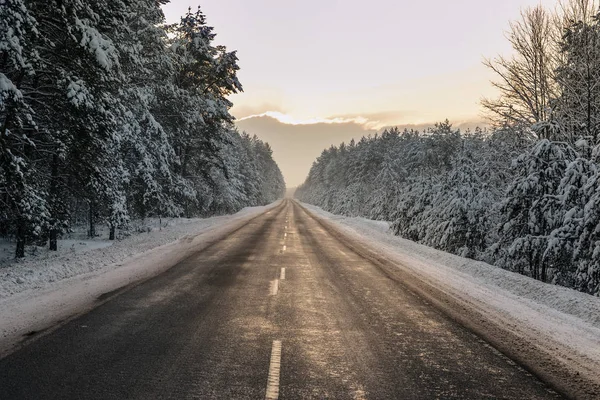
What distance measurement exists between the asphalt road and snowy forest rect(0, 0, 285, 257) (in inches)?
221

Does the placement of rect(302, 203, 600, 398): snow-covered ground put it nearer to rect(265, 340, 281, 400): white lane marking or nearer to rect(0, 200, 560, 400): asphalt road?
rect(0, 200, 560, 400): asphalt road

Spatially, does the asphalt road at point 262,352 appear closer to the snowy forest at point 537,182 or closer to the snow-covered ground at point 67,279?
the snow-covered ground at point 67,279

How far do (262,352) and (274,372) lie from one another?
60cm

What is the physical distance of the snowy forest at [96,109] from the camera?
962 centimetres

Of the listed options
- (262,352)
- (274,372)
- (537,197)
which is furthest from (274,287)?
(537,197)

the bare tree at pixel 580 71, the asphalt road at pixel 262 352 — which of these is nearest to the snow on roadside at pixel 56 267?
the asphalt road at pixel 262 352

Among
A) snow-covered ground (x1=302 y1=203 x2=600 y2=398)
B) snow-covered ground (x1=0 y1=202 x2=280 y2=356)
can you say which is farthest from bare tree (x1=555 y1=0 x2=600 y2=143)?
snow-covered ground (x1=0 y1=202 x2=280 y2=356)

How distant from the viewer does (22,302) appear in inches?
272

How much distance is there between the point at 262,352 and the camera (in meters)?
4.82

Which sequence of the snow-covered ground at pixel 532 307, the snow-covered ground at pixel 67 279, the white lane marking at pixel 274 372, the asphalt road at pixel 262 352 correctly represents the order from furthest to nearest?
the snow-covered ground at pixel 67 279, the snow-covered ground at pixel 532 307, the asphalt road at pixel 262 352, the white lane marking at pixel 274 372

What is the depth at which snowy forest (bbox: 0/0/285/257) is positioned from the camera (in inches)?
379

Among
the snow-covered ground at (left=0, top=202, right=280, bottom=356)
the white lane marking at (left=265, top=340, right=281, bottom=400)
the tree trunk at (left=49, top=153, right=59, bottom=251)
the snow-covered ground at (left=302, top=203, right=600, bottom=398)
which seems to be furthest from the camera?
the tree trunk at (left=49, top=153, right=59, bottom=251)

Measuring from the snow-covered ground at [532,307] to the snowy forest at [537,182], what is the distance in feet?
4.48

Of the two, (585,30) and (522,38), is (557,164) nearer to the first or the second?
(585,30)
